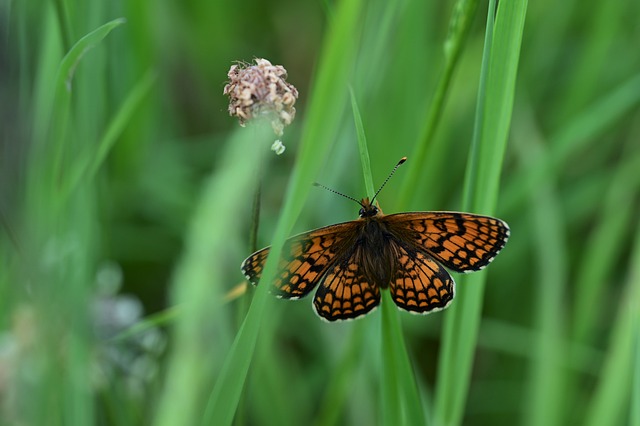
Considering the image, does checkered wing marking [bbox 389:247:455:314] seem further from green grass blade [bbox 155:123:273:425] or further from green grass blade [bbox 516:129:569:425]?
green grass blade [bbox 516:129:569:425]

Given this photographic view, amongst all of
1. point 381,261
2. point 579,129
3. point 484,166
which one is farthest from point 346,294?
point 579,129

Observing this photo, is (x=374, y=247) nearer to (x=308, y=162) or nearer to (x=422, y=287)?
(x=422, y=287)

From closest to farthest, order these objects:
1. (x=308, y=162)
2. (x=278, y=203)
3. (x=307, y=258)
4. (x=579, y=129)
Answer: (x=308, y=162) < (x=307, y=258) < (x=579, y=129) < (x=278, y=203)

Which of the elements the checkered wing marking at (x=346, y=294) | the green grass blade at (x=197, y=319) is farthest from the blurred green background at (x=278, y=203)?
the checkered wing marking at (x=346, y=294)

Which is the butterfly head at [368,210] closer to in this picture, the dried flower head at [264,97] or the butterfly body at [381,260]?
the butterfly body at [381,260]

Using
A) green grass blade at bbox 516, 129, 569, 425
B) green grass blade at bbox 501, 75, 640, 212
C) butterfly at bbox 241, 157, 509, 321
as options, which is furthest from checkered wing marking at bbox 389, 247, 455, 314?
green grass blade at bbox 501, 75, 640, 212

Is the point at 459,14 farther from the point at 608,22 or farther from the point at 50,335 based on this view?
the point at 608,22
